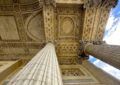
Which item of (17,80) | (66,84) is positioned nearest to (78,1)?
(66,84)

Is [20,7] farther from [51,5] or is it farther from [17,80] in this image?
[17,80]

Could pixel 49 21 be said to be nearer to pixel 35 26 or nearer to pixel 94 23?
pixel 35 26

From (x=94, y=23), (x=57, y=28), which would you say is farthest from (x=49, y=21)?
(x=94, y=23)

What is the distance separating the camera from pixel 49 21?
774 cm

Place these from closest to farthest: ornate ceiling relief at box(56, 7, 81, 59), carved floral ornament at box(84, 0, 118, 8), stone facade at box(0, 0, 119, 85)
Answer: carved floral ornament at box(84, 0, 118, 8)
stone facade at box(0, 0, 119, 85)
ornate ceiling relief at box(56, 7, 81, 59)

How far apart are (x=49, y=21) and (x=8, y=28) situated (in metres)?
3.01

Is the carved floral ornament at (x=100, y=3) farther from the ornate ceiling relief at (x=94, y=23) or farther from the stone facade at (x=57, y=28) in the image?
the ornate ceiling relief at (x=94, y=23)

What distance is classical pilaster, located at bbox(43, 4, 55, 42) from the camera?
7355mm

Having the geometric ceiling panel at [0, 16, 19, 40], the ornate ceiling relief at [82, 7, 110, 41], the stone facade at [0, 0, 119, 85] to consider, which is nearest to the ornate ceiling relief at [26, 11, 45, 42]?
the stone facade at [0, 0, 119, 85]

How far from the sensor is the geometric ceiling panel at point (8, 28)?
27.9ft

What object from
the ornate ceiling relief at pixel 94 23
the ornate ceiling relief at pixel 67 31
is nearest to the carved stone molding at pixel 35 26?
the ornate ceiling relief at pixel 67 31

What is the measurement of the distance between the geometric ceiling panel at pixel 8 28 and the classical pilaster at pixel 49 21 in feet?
7.70

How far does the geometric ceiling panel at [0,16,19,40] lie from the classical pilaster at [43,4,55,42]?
7.70 ft

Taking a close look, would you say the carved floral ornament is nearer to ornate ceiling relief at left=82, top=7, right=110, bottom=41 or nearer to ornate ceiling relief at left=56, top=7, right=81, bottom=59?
ornate ceiling relief at left=82, top=7, right=110, bottom=41
